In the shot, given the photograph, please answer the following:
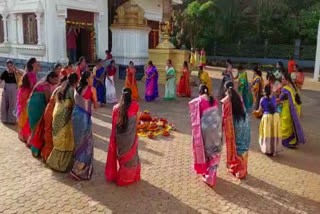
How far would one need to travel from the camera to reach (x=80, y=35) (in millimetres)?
15961

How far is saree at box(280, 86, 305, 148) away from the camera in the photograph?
624 cm

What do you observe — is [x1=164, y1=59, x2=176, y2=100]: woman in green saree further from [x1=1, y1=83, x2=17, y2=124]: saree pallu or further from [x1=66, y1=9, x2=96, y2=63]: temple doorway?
[x1=66, y1=9, x2=96, y2=63]: temple doorway

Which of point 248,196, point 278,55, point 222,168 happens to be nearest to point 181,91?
point 222,168

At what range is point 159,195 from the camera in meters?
4.29

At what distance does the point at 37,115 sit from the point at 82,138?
1.23m

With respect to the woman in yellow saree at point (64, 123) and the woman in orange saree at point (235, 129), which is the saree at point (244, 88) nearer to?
the woman in orange saree at point (235, 129)

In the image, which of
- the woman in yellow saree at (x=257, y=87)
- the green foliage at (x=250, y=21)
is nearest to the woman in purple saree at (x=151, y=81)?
the woman in yellow saree at (x=257, y=87)

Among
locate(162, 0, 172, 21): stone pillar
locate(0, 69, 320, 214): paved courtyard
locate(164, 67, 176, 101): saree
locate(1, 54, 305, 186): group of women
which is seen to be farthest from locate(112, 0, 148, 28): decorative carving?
locate(1, 54, 305, 186): group of women

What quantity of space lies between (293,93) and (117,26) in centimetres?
1076

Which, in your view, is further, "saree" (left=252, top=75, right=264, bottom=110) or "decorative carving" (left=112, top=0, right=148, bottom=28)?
"decorative carving" (left=112, top=0, right=148, bottom=28)

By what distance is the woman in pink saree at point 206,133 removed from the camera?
4.41m

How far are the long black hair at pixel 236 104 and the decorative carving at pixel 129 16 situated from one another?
37.6 feet

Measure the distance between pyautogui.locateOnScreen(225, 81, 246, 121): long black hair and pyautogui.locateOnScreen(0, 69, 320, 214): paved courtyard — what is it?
97cm

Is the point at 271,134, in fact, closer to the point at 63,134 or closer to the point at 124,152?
the point at 124,152
